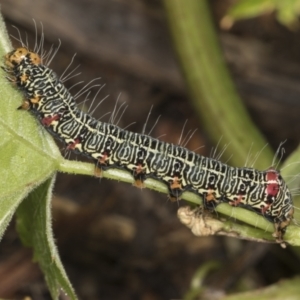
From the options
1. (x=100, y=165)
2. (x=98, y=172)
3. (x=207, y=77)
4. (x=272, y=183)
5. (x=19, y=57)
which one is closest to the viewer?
(x=98, y=172)

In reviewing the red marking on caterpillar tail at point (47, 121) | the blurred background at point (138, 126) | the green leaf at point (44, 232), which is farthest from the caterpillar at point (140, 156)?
the blurred background at point (138, 126)

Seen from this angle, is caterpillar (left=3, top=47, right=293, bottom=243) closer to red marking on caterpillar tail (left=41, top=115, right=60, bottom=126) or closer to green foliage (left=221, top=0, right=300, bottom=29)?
red marking on caterpillar tail (left=41, top=115, right=60, bottom=126)

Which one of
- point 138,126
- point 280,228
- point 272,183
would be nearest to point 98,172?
point 280,228

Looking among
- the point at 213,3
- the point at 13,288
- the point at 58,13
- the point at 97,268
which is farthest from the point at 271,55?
the point at 13,288

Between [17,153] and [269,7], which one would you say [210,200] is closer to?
[17,153]

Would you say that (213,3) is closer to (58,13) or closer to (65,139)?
(58,13)

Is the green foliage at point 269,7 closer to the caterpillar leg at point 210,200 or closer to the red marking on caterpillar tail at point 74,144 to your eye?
the caterpillar leg at point 210,200

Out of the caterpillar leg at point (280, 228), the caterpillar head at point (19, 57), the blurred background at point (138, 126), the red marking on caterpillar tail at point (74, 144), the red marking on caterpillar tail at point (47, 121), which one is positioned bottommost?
the blurred background at point (138, 126)
